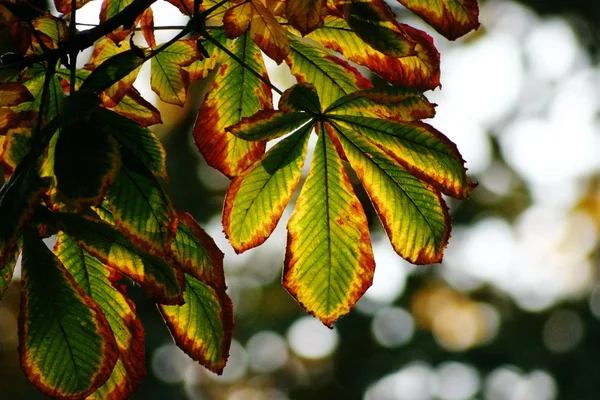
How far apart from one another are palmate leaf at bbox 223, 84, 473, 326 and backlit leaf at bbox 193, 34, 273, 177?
0.27 ft

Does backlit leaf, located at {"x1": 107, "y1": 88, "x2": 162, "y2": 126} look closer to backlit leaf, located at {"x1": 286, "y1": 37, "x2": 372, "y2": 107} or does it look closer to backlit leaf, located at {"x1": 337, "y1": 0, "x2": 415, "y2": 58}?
backlit leaf, located at {"x1": 286, "y1": 37, "x2": 372, "y2": 107}

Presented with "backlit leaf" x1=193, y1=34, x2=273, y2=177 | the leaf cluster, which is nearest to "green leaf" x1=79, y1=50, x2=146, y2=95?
the leaf cluster

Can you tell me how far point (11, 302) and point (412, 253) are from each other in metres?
6.27

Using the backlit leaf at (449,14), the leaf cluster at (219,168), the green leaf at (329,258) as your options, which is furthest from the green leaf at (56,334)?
the backlit leaf at (449,14)

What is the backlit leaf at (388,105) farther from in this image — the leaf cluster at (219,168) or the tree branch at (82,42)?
the tree branch at (82,42)

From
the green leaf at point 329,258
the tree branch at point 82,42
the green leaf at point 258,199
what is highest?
the tree branch at point 82,42

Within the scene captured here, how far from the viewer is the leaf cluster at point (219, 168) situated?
0.71 meters

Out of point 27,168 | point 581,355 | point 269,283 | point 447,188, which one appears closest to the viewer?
point 27,168

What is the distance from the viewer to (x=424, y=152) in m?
0.80

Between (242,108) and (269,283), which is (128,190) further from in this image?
(269,283)

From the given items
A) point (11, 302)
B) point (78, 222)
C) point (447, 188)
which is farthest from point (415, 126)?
point (11, 302)

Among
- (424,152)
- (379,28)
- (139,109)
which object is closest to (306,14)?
(379,28)

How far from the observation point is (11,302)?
642 cm

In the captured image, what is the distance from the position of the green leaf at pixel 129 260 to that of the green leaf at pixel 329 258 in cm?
15
